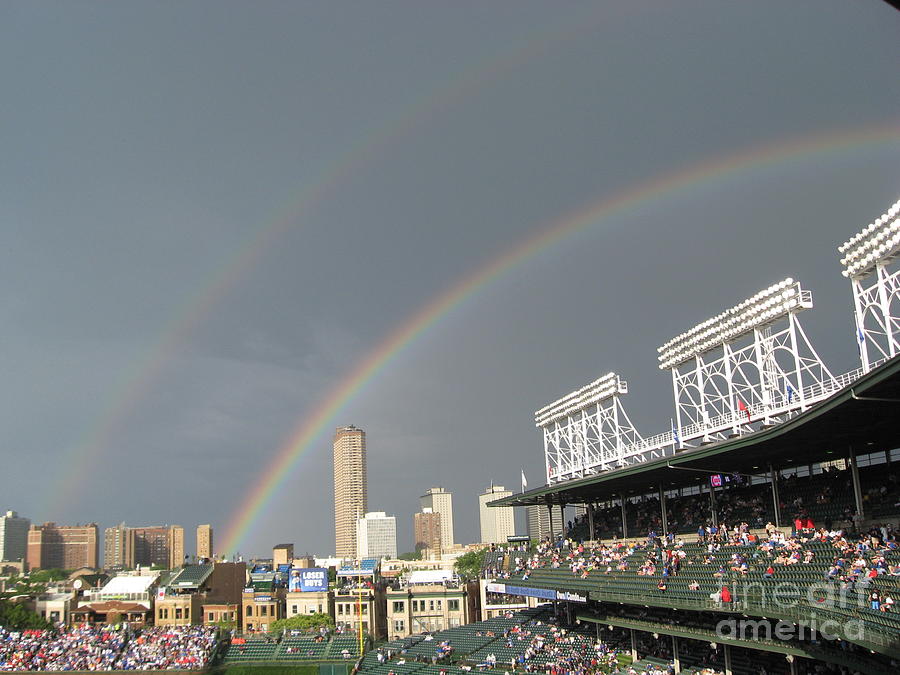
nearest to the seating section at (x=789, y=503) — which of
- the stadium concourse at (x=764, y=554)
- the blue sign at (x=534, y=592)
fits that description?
the stadium concourse at (x=764, y=554)

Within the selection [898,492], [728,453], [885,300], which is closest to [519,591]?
[728,453]

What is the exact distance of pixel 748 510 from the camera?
37.7 m

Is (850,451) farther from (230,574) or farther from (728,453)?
(230,574)

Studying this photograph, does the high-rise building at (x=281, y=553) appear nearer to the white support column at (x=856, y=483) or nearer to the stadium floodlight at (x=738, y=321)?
the stadium floodlight at (x=738, y=321)

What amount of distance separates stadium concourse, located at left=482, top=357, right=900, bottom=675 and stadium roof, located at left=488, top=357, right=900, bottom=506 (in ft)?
0.27

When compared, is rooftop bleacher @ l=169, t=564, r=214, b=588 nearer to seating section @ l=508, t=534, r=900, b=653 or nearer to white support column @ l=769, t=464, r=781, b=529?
seating section @ l=508, t=534, r=900, b=653

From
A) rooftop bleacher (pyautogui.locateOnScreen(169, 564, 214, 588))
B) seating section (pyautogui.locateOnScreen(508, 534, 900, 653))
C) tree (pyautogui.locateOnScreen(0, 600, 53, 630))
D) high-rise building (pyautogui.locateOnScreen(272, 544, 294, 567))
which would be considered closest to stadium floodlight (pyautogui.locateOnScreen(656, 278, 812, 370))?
seating section (pyautogui.locateOnScreen(508, 534, 900, 653))

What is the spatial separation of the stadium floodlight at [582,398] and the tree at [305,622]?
904 inches

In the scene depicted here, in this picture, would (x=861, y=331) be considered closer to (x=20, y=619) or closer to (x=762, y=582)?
(x=762, y=582)

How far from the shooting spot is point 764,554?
30.5 meters

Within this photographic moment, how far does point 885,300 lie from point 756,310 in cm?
954

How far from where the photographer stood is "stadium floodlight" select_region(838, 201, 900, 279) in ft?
89.2

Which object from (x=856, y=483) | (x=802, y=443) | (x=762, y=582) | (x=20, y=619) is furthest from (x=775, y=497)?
(x=20, y=619)

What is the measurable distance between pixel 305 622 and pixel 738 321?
4289 centimetres
